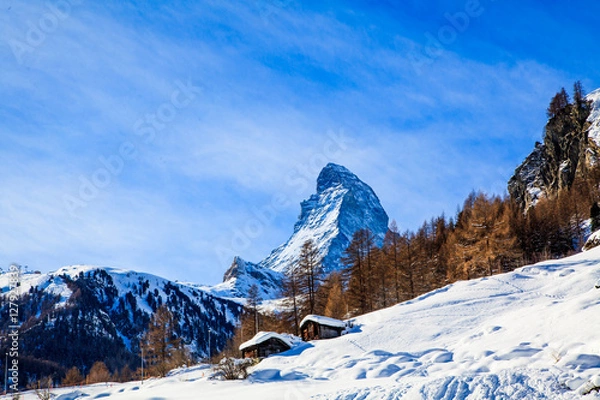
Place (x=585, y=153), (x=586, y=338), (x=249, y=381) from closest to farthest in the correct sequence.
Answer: (x=586, y=338), (x=249, y=381), (x=585, y=153)

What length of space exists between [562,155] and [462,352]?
265 feet

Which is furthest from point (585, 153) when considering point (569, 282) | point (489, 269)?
point (569, 282)

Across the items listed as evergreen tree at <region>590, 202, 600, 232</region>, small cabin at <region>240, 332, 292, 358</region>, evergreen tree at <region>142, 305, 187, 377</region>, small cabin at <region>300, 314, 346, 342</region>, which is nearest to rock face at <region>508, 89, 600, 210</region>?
evergreen tree at <region>590, 202, 600, 232</region>

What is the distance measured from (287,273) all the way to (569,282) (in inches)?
1134

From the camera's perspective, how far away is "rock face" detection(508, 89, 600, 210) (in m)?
82.9

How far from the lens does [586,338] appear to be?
1816 centimetres

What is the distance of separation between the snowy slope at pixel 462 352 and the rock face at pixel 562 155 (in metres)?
43.9

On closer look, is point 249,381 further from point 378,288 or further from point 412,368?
point 378,288

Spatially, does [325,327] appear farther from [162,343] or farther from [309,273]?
[162,343]

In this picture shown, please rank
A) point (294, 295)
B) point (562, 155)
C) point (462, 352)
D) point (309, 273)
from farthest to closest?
point (562, 155), point (294, 295), point (309, 273), point (462, 352)

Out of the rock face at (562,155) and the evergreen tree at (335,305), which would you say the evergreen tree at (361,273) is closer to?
the evergreen tree at (335,305)

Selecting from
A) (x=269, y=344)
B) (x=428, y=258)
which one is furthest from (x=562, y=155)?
(x=269, y=344)

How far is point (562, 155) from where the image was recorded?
9100 cm

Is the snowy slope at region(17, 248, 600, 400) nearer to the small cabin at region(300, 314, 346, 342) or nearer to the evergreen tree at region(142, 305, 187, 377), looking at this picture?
the small cabin at region(300, 314, 346, 342)
